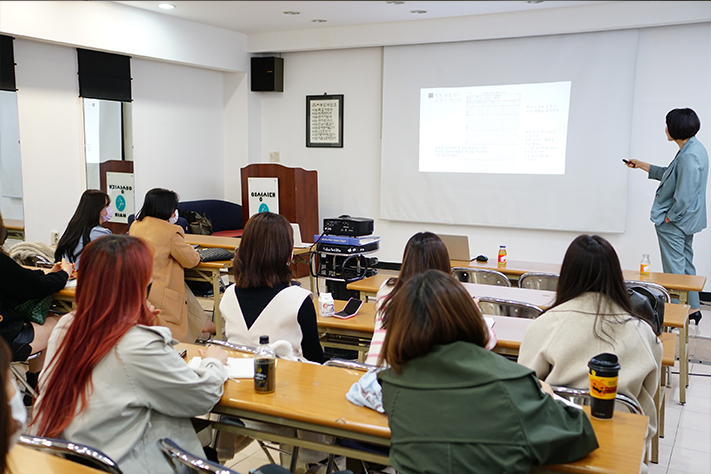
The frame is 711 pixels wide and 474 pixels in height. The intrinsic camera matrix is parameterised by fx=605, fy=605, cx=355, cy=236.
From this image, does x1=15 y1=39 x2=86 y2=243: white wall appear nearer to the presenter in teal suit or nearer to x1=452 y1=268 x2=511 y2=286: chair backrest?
x1=452 y1=268 x2=511 y2=286: chair backrest

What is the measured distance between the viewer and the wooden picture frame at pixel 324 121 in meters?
8.03

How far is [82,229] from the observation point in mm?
4031

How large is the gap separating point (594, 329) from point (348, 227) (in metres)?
2.94

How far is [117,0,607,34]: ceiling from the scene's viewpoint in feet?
20.8

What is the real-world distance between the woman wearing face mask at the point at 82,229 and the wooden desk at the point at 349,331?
1.79m

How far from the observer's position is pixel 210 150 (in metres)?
8.38

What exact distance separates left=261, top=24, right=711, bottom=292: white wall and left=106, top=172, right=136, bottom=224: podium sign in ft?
7.12

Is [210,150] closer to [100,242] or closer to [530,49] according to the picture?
[530,49]

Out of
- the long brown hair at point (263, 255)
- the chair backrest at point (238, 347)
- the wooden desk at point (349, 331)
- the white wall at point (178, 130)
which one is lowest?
the wooden desk at point (349, 331)

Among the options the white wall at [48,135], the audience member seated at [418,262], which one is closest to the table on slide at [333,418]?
the audience member seated at [418,262]

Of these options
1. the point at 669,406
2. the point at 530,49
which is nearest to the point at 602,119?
the point at 530,49

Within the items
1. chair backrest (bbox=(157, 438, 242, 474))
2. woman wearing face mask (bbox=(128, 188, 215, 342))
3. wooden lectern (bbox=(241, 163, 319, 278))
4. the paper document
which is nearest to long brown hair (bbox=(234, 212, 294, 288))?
the paper document

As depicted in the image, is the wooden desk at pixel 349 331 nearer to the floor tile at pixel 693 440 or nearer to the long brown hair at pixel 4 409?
the floor tile at pixel 693 440

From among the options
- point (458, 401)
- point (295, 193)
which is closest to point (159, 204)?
point (458, 401)
